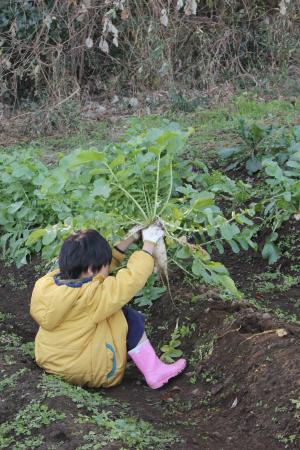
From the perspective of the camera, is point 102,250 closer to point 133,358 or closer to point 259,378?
point 133,358

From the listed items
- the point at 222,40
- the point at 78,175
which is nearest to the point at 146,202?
the point at 78,175

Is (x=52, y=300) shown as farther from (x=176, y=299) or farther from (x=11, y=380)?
(x=176, y=299)

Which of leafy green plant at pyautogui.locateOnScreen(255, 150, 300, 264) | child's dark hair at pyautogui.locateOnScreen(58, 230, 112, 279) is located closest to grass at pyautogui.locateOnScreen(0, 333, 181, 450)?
child's dark hair at pyautogui.locateOnScreen(58, 230, 112, 279)

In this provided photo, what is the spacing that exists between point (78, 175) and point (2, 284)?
1434 mm

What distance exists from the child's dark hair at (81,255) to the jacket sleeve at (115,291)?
12 cm

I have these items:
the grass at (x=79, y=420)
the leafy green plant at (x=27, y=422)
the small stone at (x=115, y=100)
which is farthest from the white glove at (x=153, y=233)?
the small stone at (x=115, y=100)

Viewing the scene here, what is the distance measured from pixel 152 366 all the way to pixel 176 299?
0.61 meters

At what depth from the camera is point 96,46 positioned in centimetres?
977

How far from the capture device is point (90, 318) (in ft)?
11.1

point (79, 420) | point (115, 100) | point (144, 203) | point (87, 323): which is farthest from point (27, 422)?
point (115, 100)

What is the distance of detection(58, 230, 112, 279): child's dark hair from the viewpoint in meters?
3.38

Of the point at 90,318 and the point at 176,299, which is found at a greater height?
the point at 90,318

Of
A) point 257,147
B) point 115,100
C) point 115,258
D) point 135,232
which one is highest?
point 135,232

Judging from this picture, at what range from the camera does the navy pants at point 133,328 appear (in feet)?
11.7
